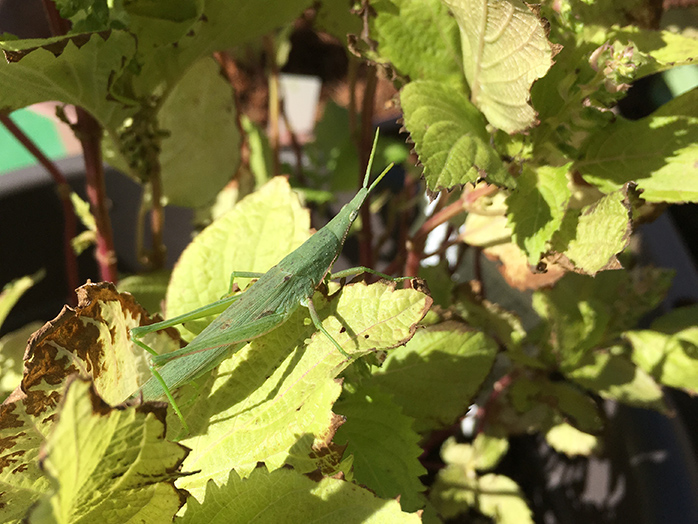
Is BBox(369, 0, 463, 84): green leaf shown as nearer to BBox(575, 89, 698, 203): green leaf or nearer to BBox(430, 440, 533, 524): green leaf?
BBox(575, 89, 698, 203): green leaf

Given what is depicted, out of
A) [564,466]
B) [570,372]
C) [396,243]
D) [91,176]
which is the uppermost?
[91,176]

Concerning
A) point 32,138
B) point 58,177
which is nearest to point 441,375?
point 58,177

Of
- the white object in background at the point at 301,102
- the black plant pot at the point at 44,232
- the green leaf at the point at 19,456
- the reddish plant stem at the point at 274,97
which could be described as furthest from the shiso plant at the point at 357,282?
the white object in background at the point at 301,102

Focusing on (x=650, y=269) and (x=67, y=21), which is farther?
(x=650, y=269)

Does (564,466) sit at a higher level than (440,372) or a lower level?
lower

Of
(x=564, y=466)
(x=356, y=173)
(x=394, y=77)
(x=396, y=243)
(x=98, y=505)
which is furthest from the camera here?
(x=396, y=243)

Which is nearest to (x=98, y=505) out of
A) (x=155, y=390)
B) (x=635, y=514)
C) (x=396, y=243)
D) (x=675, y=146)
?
(x=155, y=390)

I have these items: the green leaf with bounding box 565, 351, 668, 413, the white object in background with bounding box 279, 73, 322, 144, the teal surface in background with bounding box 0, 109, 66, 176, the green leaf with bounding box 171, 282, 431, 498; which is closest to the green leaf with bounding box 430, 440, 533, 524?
the green leaf with bounding box 565, 351, 668, 413

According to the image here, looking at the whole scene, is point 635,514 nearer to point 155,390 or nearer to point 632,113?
point 155,390
